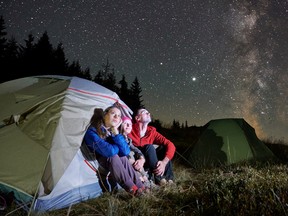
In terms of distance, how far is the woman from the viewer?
13.5ft

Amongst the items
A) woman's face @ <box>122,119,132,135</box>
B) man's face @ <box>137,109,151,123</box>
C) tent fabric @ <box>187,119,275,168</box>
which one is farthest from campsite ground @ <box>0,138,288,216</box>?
tent fabric @ <box>187,119,275,168</box>

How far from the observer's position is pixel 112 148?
4117 mm

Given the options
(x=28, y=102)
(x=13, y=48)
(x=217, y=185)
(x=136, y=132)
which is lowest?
(x=217, y=185)

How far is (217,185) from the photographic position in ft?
12.3

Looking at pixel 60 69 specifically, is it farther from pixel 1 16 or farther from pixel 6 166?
pixel 6 166

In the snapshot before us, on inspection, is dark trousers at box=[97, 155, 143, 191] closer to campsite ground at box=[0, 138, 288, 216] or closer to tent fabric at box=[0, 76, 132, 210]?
campsite ground at box=[0, 138, 288, 216]

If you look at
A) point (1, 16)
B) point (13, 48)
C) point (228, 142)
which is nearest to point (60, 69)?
point (13, 48)

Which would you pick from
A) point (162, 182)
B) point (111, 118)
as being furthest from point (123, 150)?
point (162, 182)

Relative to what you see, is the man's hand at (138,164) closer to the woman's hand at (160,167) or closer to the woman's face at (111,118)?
the woman's hand at (160,167)

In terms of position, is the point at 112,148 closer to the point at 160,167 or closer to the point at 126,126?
the point at 126,126

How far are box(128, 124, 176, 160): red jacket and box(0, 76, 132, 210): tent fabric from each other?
1.10 m

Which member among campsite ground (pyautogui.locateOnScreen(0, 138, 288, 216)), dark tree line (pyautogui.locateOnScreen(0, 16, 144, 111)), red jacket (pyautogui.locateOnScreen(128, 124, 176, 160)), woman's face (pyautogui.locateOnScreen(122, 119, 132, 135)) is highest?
dark tree line (pyautogui.locateOnScreen(0, 16, 144, 111))

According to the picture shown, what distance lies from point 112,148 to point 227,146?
415 cm

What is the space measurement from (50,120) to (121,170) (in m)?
1.23
